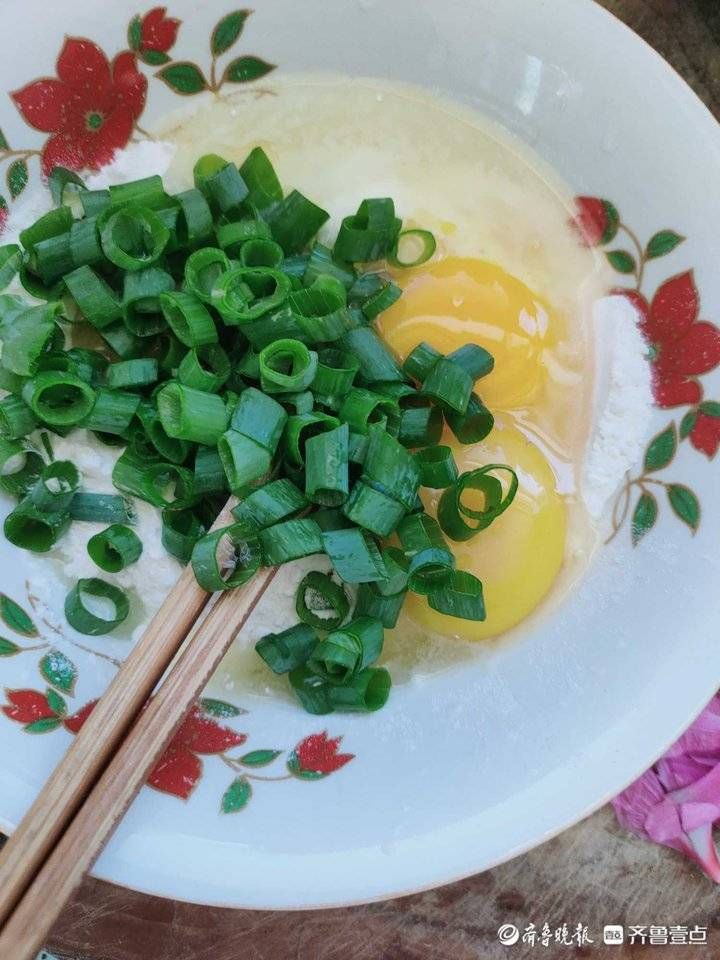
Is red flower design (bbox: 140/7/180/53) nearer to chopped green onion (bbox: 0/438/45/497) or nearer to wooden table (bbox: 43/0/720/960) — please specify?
chopped green onion (bbox: 0/438/45/497)

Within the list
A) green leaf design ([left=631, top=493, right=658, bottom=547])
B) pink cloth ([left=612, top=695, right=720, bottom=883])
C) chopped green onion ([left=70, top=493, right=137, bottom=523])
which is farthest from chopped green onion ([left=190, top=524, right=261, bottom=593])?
pink cloth ([left=612, top=695, right=720, bottom=883])

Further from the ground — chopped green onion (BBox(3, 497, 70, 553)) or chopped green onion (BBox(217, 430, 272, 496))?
chopped green onion (BBox(217, 430, 272, 496))

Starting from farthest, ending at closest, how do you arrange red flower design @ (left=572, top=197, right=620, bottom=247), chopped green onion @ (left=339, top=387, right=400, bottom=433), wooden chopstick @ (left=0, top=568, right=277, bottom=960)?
red flower design @ (left=572, top=197, right=620, bottom=247)
chopped green onion @ (left=339, top=387, right=400, bottom=433)
wooden chopstick @ (left=0, top=568, right=277, bottom=960)

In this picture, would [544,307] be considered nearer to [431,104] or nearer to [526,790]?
[431,104]

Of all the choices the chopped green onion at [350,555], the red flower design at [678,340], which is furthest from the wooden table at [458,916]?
the red flower design at [678,340]

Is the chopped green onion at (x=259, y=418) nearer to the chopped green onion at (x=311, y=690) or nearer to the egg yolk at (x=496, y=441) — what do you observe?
the egg yolk at (x=496, y=441)

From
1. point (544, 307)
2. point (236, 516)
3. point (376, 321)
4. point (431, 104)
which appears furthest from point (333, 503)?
point (431, 104)

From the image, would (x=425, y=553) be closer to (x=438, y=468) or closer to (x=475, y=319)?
(x=438, y=468)

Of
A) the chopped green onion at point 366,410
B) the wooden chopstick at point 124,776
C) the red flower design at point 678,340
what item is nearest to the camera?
the wooden chopstick at point 124,776
